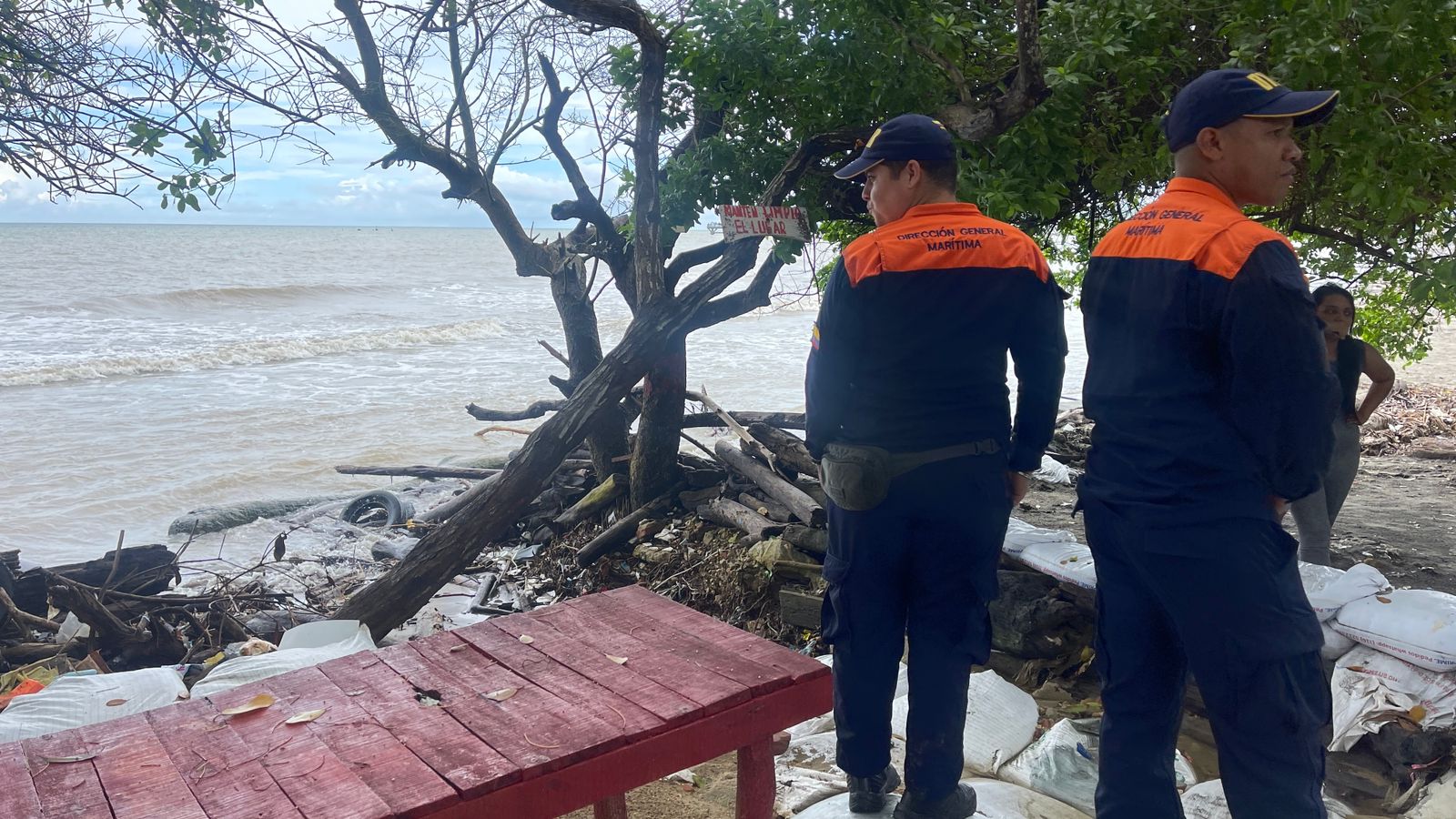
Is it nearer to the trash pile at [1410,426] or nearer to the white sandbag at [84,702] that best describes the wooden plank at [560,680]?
the white sandbag at [84,702]

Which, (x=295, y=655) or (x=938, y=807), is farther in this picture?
(x=295, y=655)

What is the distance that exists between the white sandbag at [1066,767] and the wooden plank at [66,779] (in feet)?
9.34

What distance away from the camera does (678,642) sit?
11.0 ft

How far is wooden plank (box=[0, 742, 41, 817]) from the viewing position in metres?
2.33

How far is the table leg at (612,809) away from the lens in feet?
10.6

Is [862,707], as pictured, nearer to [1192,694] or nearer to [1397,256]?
[1192,694]

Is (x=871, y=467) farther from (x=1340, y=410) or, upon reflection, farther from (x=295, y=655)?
(x=1340, y=410)

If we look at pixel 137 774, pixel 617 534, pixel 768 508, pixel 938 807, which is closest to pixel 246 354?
pixel 617 534

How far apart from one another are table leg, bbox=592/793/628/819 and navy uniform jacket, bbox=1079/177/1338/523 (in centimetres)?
178

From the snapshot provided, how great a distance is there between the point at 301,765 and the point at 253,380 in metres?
19.2

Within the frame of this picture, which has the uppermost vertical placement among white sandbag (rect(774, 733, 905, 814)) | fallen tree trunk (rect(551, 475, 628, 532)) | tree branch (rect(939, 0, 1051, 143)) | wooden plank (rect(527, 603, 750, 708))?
tree branch (rect(939, 0, 1051, 143))

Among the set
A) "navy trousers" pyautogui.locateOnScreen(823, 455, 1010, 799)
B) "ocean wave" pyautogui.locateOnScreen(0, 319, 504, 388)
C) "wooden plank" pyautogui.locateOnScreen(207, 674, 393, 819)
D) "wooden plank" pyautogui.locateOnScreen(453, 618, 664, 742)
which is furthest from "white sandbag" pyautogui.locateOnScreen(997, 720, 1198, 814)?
"ocean wave" pyautogui.locateOnScreen(0, 319, 504, 388)

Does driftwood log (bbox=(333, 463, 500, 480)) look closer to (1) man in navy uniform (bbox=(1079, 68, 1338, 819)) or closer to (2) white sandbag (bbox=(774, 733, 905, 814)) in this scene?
(2) white sandbag (bbox=(774, 733, 905, 814))

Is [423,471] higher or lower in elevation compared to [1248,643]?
lower
